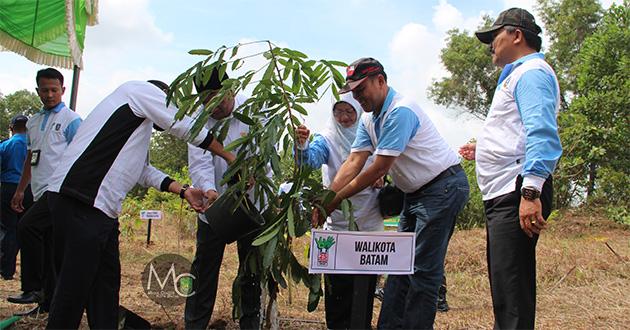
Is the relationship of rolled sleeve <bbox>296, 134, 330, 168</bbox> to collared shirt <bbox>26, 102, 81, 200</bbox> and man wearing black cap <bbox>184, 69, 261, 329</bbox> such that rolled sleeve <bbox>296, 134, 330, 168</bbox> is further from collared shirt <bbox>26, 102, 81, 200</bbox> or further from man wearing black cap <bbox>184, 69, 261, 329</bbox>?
collared shirt <bbox>26, 102, 81, 200</bbox>

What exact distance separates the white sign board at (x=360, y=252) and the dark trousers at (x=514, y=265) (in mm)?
389

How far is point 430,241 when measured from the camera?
294cm

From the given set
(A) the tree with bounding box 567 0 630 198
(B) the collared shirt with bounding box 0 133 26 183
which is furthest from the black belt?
(A) the tree with bounding box 567 0 630 198

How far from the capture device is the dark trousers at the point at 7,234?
19.8 feet

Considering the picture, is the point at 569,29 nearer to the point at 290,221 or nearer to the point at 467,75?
the point at 467,75

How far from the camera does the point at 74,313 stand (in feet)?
8.47

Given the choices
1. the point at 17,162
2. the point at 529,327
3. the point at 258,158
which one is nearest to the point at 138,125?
the point at 258,158

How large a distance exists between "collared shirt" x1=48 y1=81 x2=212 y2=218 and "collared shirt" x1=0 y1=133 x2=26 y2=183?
3.95m

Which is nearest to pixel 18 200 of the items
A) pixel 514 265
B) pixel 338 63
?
pixel 338 63

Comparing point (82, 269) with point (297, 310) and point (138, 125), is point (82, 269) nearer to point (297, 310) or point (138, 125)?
point (138, 125)

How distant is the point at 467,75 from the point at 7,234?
920 inches

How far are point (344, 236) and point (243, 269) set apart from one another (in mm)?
619

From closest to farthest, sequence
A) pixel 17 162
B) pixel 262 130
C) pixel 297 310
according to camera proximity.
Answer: pixel 262 130 < pixel 297 310 < pixel 17 162

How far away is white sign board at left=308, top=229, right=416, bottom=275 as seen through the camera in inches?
96.7
